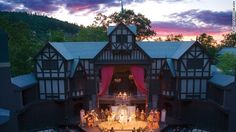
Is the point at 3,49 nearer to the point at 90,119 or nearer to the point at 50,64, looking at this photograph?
the point at 50,64

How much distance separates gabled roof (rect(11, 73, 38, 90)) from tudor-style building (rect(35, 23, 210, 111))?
77 cm

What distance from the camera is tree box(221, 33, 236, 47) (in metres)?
61.7

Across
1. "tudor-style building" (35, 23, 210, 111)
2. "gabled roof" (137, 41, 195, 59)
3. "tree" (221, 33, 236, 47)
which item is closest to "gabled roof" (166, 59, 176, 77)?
"tudor-style building" (35, 23, 210, 111)

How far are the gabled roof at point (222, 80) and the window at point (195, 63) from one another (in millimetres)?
1974

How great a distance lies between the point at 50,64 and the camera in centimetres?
2794

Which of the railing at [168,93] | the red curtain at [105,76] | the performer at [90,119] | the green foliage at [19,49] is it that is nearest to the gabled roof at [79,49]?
the red curtain at [105,76]

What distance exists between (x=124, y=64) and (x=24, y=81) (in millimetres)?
11576

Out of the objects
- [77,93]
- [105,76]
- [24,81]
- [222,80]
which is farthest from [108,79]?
[222,80]

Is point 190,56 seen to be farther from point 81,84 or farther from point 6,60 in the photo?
point 6,60

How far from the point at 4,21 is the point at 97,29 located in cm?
1950

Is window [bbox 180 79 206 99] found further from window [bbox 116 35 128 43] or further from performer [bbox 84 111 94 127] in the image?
performer [bbox 84 111 94 127]

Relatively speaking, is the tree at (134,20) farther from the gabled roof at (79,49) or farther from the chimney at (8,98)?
the chimney at (8,98)

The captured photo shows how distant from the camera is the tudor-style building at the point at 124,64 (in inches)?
1097

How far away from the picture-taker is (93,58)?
2984cm
